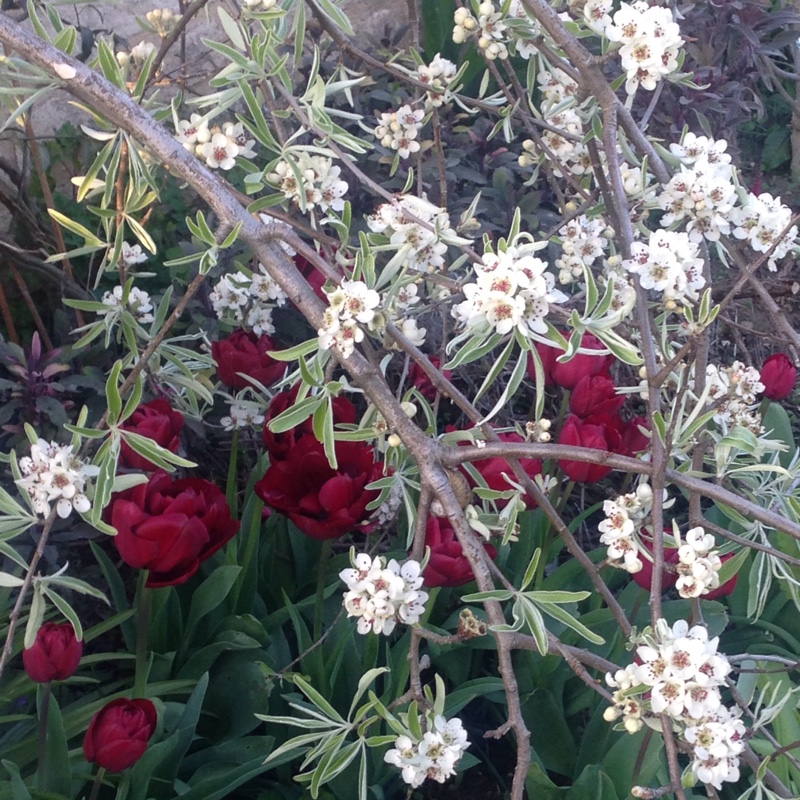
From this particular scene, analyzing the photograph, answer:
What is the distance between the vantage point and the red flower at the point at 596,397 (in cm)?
112

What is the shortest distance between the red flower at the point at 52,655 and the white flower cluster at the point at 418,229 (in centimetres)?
51

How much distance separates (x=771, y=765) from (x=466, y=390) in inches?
37.6

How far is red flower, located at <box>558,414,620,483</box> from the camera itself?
1032 mm

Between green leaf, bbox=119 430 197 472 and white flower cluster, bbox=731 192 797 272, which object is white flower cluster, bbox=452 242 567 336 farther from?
white flower cluster, bbox=731 192 797 272

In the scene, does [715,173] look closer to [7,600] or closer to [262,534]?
[262,534]

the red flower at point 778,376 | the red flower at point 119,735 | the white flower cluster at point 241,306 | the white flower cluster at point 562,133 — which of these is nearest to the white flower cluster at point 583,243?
the white flower cluster at point 562,133

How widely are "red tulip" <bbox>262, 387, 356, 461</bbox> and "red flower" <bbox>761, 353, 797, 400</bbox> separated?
0.68 m

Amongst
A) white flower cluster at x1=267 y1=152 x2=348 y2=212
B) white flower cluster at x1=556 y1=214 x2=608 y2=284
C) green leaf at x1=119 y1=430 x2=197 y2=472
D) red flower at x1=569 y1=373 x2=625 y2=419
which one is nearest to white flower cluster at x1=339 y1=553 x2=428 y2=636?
green leaf at x1=119 y1=430 x2=197 y2=472

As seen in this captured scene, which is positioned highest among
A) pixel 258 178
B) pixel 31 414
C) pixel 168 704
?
pixel 258 178

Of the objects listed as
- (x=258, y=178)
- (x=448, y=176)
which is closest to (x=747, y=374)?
(x=258, y=178)

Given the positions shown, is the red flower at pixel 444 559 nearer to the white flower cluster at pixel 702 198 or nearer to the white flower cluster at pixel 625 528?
the white flower cluster at pixel 625 528

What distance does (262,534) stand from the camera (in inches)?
51.2

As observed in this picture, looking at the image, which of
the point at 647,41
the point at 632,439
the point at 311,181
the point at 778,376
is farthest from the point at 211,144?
the point at 778,376

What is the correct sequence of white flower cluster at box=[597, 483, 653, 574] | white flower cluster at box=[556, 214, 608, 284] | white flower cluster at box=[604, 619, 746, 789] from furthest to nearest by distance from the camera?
white flower cluster at box=[556, 214, 608, 284] < white flower cluster at box=[597, 483, 653, 574] < white flower cluster at box=[604, 619, 746, 789]
